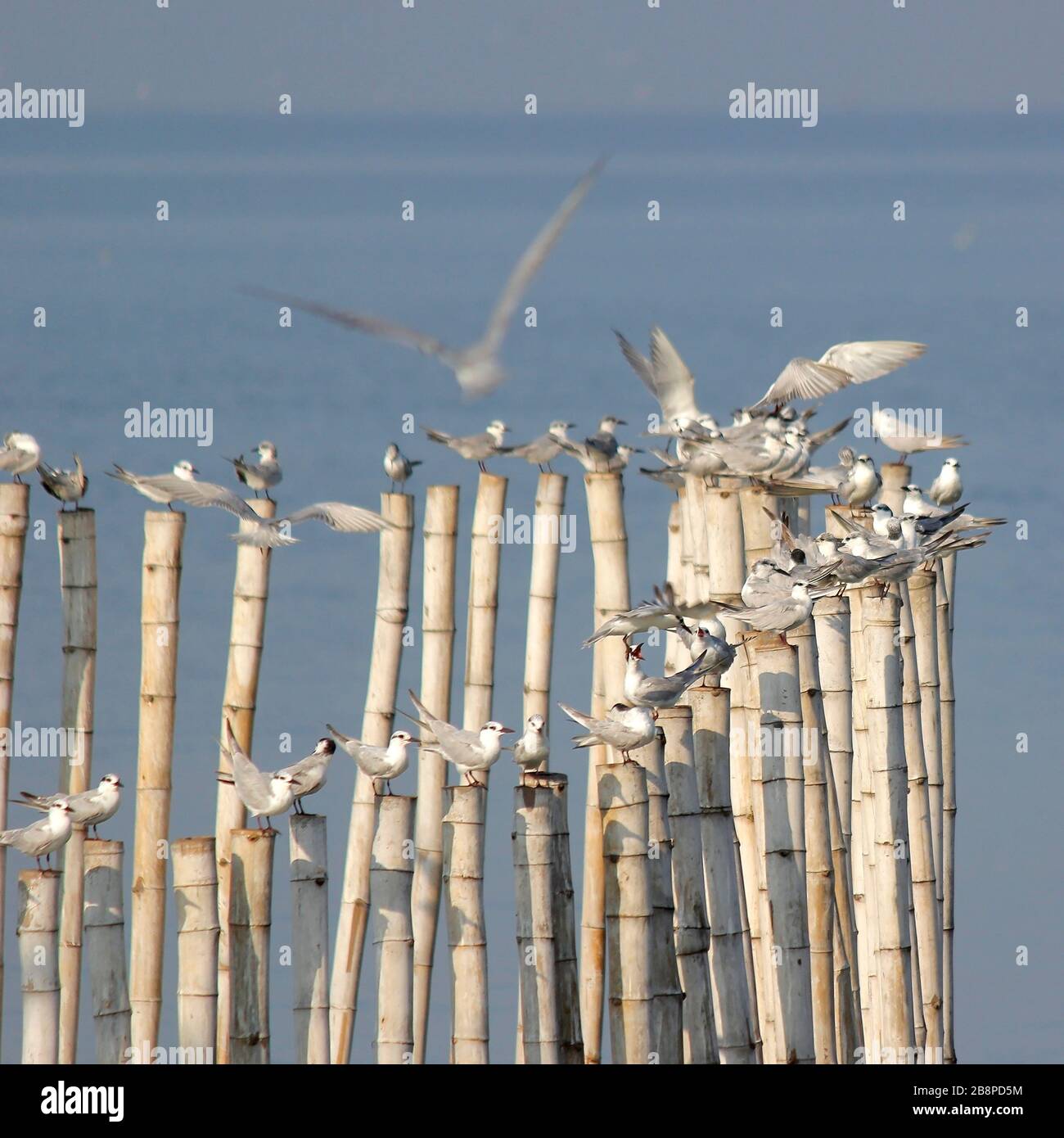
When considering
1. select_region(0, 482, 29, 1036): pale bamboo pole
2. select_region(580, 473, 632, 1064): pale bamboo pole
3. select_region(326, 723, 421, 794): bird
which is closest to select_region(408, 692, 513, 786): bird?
select_region(326, 723, 421, 794): bird

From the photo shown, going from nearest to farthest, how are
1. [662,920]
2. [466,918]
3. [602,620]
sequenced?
[466,918] < [662,920] < [602,620]

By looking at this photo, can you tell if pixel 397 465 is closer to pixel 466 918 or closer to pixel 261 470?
pixel 261 470

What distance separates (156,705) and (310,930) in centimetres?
314

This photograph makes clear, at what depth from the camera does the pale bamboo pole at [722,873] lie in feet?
51.3

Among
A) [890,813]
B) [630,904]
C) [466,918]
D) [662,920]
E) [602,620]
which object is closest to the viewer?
[630,904]

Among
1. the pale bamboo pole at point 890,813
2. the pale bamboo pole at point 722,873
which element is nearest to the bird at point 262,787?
the pale bamboo pole at point 722,873

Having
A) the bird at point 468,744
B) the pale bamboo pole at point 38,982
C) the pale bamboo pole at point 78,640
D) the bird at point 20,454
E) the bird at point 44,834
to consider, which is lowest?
the pale bamboo pole at point 38,982

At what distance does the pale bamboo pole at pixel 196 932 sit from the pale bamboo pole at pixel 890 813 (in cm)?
431

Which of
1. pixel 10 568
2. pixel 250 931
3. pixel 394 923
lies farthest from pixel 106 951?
pixel 10 568

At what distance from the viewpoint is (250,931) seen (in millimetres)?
15391

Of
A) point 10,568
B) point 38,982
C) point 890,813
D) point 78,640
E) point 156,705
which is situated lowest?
point 38,982

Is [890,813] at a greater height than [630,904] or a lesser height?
greater

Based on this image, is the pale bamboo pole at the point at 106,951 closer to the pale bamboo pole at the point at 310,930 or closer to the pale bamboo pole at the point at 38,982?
the pale bamboo pole at the point at 38,982
